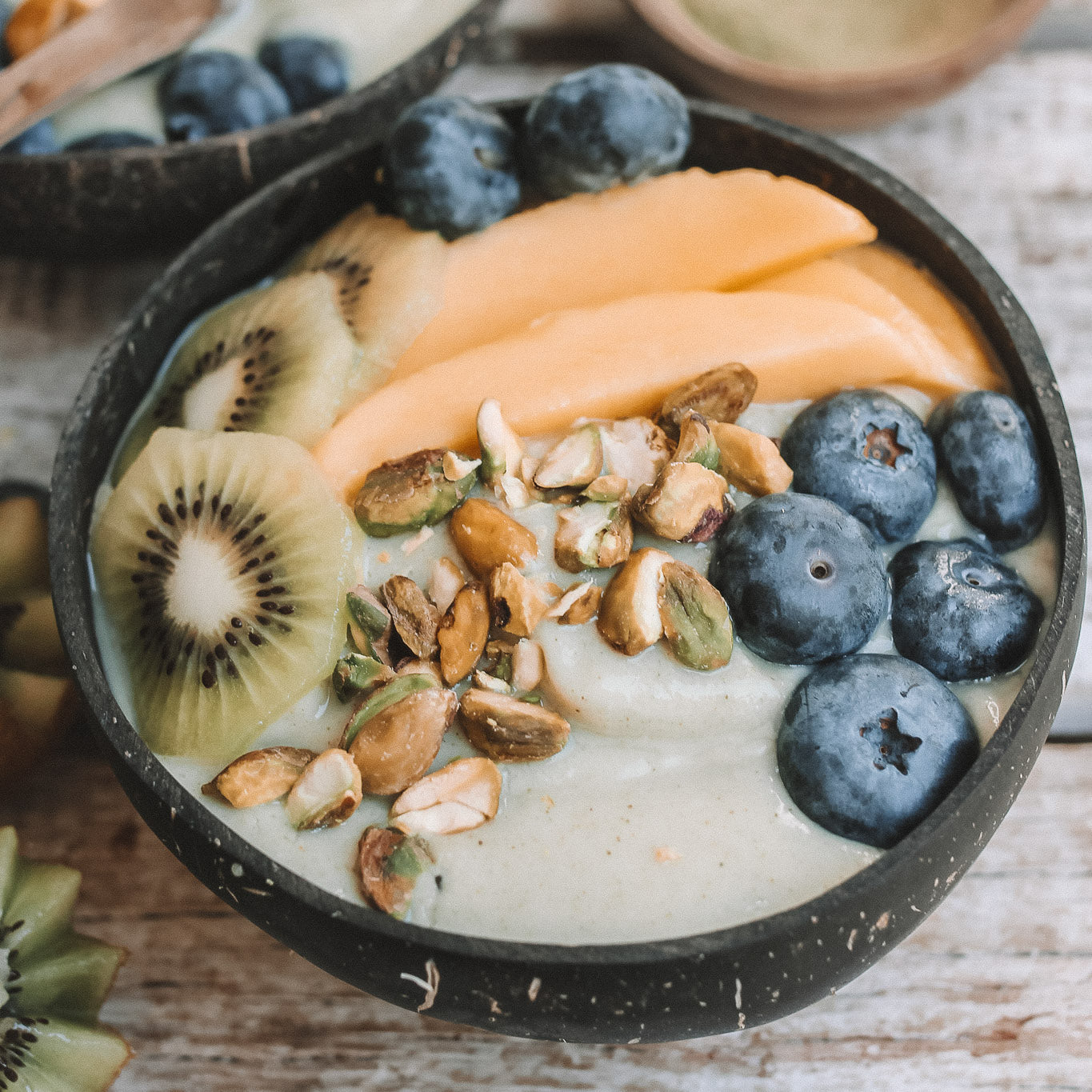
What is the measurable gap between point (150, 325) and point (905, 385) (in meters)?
0.61

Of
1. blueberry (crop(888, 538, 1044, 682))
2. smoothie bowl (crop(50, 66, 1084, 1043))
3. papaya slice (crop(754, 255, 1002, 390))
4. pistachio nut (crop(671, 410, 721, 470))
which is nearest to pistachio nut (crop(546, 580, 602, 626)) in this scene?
smoothie bowl (crop(50, 66, 1084, 1043))

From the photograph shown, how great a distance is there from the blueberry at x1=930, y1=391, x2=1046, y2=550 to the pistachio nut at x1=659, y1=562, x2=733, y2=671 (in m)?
0.21

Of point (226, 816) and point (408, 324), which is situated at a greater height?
point (408, 324)

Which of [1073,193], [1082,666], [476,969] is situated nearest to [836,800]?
[476,969]

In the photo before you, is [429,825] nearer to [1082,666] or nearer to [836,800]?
[836,800]

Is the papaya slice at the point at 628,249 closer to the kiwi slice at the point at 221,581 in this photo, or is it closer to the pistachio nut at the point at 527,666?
the kiwi slice at the point at 221,581

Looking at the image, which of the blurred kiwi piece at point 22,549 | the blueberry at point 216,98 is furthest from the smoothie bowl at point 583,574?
the blueberry at point 216,98

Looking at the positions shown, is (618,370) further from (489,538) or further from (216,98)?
(216,98)

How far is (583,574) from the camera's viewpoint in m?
0.75

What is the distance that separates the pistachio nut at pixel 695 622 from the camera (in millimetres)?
696

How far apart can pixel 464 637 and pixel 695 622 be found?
6.1 inches

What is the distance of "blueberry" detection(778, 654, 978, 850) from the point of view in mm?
654

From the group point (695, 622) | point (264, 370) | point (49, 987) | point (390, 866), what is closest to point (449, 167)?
point (264, 370)

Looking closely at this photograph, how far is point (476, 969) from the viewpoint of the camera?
607 millimetres
